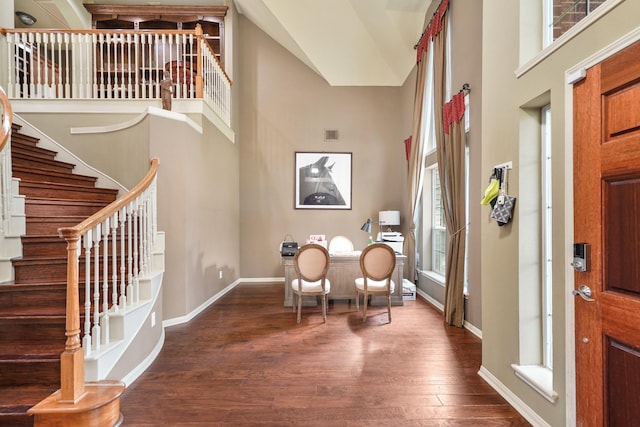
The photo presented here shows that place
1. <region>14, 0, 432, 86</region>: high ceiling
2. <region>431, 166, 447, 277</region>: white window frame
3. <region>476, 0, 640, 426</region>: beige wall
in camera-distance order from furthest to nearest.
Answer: <region>14, 0, 432, 86</region>: high ceiling → <region>431, 166, 447, 277</region>: white window frame → <region>476, 0, 640, 426</region>: beige wall

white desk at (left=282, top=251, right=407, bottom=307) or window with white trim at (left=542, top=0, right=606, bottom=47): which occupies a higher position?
window with white trim at (left=542, top=0, right=606, bottom=47)

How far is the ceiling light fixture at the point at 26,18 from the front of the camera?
18.3 ft

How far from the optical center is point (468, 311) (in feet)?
11.6

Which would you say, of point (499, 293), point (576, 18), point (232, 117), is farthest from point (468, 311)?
point (232, 117)

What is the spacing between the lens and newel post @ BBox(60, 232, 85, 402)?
5.99ft

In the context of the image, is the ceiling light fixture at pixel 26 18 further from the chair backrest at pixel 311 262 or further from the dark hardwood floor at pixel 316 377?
the chair backrest at pixel 311 262

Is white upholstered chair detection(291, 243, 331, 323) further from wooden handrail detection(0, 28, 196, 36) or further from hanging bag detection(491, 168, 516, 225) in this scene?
wooden handrail detection(0, 28, 196, 36)

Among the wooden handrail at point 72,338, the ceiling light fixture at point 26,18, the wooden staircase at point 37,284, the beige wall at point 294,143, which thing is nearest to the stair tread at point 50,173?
the wooden staircase at point 37,284

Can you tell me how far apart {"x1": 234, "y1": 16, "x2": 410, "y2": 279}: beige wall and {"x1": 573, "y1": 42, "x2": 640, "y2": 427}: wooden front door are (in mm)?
4535

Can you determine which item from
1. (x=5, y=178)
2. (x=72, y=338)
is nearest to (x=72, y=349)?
(x=72, y=338)

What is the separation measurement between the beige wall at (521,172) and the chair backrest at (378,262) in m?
1.38

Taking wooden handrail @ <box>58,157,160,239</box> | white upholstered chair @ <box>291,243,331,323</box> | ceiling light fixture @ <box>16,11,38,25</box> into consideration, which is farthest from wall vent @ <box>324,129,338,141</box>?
ceiling light fixture @ <box>16,11,38,25</box>

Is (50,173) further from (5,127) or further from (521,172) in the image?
(521,172)

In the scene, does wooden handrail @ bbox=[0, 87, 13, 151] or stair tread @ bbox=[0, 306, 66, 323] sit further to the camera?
wooden handrail @ bbox=[0, 87, 13, 151]
